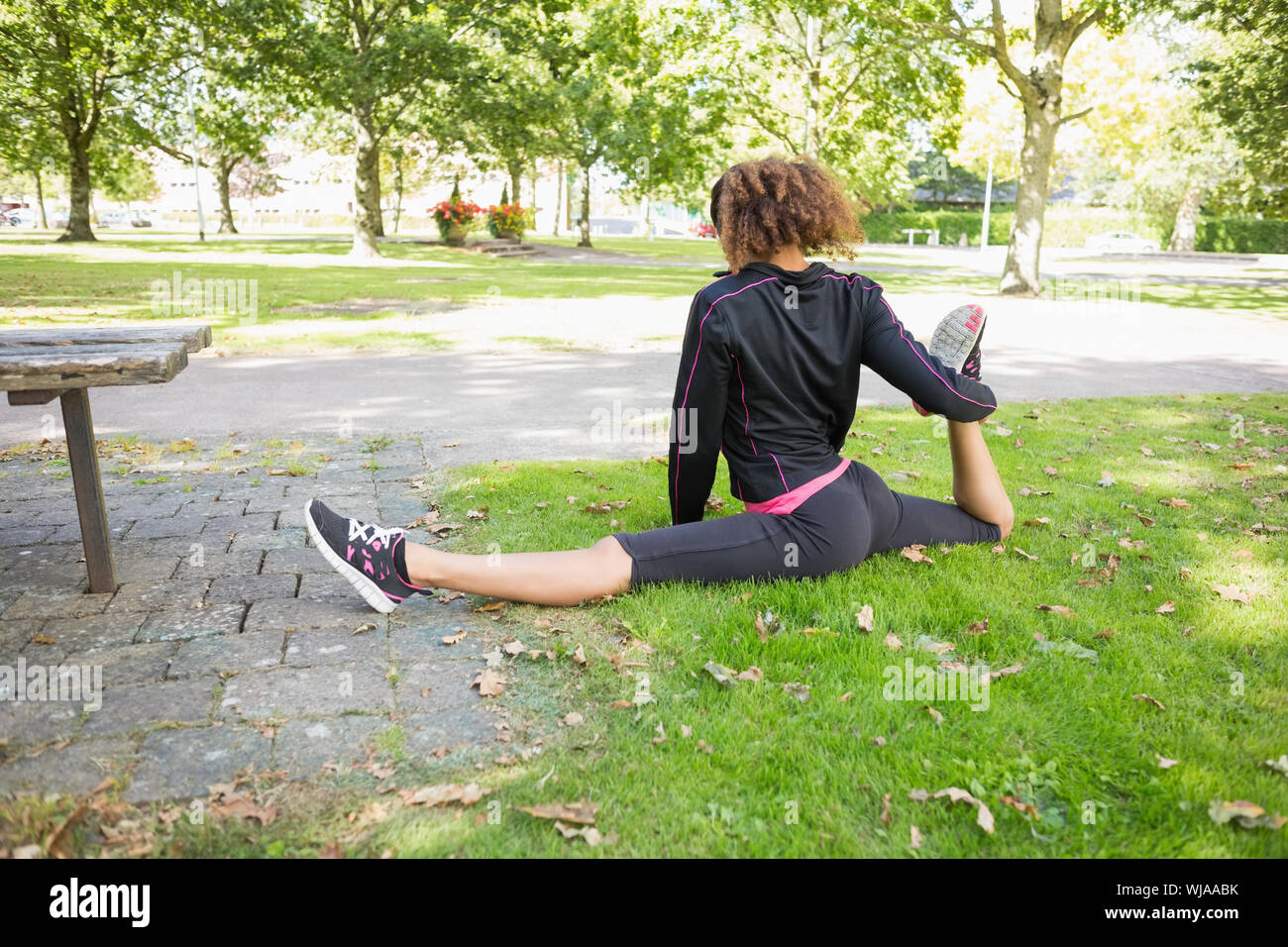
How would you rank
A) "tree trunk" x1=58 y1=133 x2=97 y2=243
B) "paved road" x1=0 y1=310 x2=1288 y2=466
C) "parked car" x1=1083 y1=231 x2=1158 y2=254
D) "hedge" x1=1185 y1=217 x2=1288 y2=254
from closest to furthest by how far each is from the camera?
1. "paved road" x1=0 y1=310 x2=1288 y2=466
2. "tree trunk" x1=58 y1=133 x2=97 y2=243
3. "hedge" x1=1185 y1=217 x2=1288 y2=254
4. "parked car" x1=1083 y1=231 x2=1158 y2=254

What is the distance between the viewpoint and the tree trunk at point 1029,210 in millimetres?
18766

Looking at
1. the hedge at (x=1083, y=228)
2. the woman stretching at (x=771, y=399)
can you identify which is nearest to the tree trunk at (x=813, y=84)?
the hedge at (x=1083, y=228)

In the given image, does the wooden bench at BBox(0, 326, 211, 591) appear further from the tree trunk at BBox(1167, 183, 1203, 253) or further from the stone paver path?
the tree trunk at BBox(1167, 183, 1203, 253)

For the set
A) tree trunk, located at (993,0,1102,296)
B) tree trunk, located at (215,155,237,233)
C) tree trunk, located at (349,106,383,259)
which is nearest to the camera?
tree trunk, located at (993,0,1102,296)

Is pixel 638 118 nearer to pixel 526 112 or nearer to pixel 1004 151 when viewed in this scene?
pixel 526 112

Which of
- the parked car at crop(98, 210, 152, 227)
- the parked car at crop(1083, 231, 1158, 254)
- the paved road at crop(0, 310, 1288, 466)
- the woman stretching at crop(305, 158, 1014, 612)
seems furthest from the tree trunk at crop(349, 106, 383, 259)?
the parked car at crop(98, 210, 152, 227)

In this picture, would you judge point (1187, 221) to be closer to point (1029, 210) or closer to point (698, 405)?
point (1029, 210)

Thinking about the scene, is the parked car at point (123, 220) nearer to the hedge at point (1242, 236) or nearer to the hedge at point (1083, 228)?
the hedge at point (1083, 228)

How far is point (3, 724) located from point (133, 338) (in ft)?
5.74

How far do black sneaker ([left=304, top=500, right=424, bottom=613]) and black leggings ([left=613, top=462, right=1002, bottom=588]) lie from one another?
0.87 meters

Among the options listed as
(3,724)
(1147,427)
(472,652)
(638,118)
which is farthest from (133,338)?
(638,118)

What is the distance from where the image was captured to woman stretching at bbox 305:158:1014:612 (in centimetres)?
362

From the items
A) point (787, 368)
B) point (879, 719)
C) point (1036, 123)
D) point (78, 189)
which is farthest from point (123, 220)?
point (879, 719)

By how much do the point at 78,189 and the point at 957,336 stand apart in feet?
127
